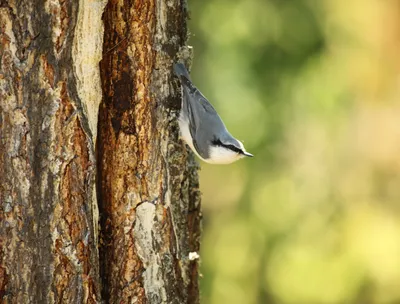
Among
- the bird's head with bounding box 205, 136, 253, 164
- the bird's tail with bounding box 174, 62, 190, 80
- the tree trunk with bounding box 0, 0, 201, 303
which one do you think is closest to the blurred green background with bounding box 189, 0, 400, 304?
the bird's head with bounding box 205, 136, 253, 164

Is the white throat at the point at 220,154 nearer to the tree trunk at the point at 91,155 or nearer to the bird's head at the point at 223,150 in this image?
the bird's head at the point at 223,150

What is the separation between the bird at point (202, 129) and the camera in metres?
3.15

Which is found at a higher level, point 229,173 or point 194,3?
point 194,3

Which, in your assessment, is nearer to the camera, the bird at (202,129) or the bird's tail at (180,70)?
the bird's tail at (180,70)

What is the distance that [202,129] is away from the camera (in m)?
3.63

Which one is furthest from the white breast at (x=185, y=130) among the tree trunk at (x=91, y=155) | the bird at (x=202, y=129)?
the tree trunk at (x=91, y=155)

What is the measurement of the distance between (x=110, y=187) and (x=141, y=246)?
243 mm

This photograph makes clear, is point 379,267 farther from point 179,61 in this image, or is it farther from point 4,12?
point 4,12

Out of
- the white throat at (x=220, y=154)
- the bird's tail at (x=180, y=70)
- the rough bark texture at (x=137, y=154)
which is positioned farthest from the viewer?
the white throat at (x=220, y=154)

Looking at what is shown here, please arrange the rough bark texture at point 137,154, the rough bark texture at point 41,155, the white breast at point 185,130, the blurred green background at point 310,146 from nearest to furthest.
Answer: the rough bark texture at point 41,155 → the rough bark texture at point 137,154 → the white breast at point 185,130 → the blurred green background at point 310,146

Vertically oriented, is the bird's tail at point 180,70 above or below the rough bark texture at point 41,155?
above

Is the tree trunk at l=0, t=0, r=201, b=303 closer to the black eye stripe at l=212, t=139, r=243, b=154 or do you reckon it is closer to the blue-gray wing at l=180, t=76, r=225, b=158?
the blue-gray wing at l=180, t=76, r=225, b=158

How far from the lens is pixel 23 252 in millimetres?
2508

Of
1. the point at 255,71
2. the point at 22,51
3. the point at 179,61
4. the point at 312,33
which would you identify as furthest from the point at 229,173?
the point at 22,51
